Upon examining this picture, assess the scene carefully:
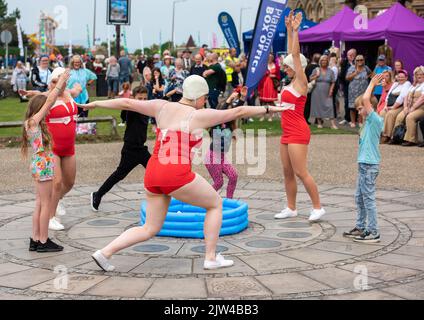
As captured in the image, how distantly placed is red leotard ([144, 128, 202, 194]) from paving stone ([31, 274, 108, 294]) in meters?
0.91

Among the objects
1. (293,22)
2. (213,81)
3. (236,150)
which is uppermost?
(293,22)

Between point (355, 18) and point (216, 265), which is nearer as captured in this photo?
point (216, 265)

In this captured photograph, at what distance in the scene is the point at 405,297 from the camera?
518 centimetres

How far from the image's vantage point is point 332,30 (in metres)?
22.3

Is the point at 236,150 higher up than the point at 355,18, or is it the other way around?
the point at 355,18

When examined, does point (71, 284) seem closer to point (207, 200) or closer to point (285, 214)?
point (207, 200)

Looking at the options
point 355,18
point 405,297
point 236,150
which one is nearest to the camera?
point 405,297

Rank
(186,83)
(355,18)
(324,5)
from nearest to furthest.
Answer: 1. (186,83)
2. (355,18)
3. (324,5)

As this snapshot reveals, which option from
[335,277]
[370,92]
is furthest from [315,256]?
[370,92]

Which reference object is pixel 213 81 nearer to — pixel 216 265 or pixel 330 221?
pixel 330 221

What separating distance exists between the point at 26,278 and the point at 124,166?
3.02 metres

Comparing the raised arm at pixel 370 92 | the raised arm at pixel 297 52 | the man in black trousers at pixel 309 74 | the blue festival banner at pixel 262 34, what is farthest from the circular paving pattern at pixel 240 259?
the man in black trousers at pixel 309 74

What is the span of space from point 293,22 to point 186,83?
6.85 feet

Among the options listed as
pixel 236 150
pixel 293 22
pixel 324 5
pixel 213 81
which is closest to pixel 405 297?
pixel 293 22
